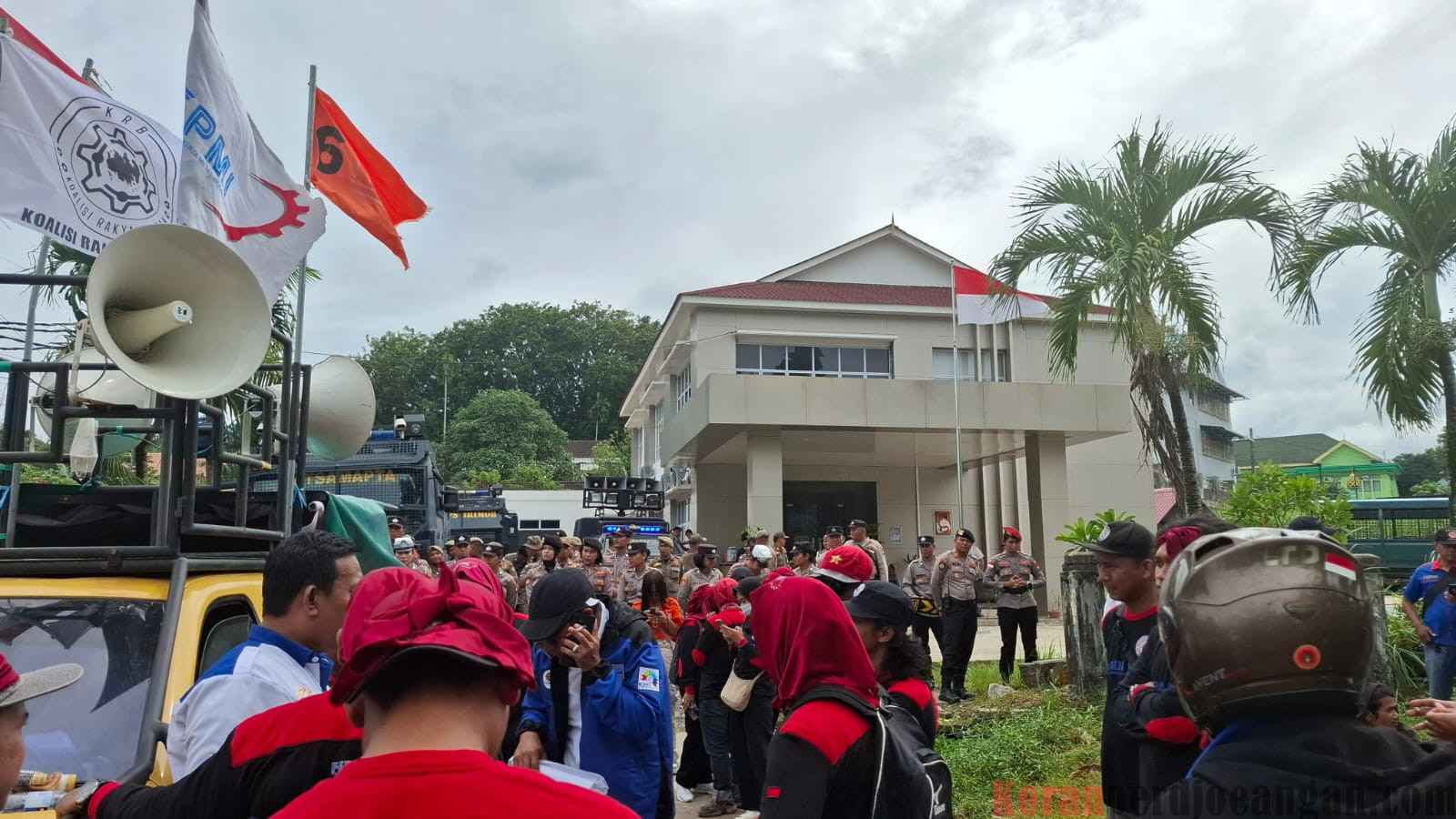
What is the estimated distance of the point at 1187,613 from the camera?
1.72 meters

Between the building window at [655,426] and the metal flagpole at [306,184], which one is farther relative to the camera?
the building window at [655,426]

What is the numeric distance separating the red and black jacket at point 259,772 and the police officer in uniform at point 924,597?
954 centimetres

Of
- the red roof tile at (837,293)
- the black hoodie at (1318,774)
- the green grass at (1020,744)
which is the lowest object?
the green grass at (1020,744)

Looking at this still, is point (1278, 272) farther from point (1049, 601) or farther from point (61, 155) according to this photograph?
point (1049, 601)

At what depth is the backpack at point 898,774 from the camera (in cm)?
271

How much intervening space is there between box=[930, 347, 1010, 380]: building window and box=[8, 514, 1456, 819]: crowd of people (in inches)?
869

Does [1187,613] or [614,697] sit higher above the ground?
[1187,613]

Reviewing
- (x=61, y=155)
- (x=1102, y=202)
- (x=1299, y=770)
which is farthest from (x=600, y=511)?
(x=1299, y=770)

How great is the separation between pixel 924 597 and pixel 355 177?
25.1 feet

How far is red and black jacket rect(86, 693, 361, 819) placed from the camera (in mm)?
2143

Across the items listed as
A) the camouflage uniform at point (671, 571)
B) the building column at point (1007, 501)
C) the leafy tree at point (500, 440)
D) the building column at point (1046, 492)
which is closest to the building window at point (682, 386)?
the building column at point (1046, 492)

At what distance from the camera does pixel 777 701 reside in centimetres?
301

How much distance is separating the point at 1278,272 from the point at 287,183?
9.64 m

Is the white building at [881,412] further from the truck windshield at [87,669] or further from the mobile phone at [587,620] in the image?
the truck windshield at [87,669]
